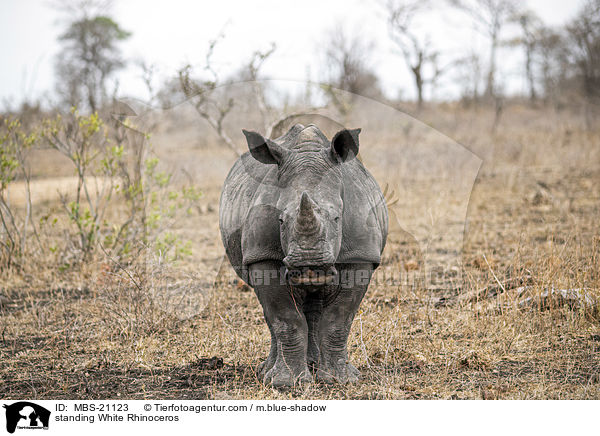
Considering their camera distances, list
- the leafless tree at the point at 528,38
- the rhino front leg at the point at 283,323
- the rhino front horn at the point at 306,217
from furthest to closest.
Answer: the leafless tree at the point at 528,38 < the rhino front leg at the point at 283,323 < the rhino front horn at the point at 306,217

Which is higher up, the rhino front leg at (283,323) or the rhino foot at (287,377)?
the rhino front leg at (283,323)

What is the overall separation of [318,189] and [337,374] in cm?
140

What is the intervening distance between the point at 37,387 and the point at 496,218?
787cm

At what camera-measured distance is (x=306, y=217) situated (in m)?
3.47

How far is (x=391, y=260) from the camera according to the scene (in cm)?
802

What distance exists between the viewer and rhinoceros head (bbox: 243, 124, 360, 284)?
350cm

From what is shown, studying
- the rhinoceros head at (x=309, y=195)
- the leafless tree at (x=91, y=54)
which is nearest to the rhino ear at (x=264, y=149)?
the rhinoceros head at (x=309, y=195)

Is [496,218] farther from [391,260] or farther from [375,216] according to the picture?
[375,216]

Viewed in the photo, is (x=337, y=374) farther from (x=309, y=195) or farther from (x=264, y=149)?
(x=264, y=149)

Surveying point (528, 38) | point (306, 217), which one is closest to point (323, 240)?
point (306, 217)

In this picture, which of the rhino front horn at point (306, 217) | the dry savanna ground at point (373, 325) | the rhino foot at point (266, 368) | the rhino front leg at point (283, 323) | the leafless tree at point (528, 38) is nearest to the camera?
the rhino front horn at point (306, 217)

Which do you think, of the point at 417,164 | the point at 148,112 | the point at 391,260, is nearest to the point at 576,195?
the point at 417,164

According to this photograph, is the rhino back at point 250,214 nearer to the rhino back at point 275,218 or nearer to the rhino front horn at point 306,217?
the rhino back at point 275,218

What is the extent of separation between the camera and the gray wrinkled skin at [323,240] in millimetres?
3832
